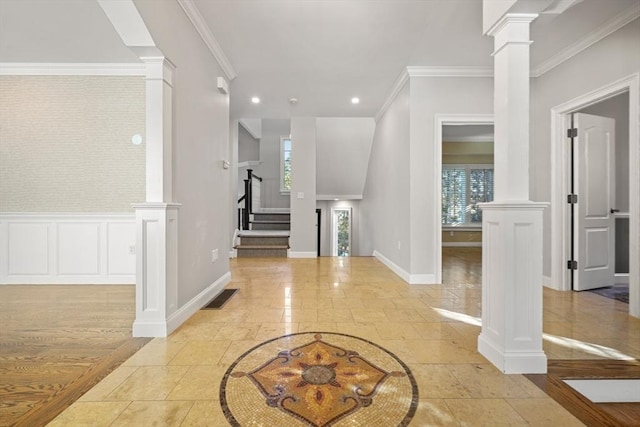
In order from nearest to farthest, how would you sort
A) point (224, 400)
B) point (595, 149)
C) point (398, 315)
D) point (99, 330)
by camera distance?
1. point (224, 400)
2. point (99, 330)
3. point (398, 315)
4. point (595, 149)

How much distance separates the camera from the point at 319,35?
3121 millimetres

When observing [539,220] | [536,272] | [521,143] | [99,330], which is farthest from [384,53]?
[99,330]

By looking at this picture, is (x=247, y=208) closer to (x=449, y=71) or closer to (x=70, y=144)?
(x=70, y=144)

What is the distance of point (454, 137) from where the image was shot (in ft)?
26.0

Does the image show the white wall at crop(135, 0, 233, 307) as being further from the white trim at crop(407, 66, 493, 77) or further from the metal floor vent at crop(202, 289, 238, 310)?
the white trim at crop(407, 66, 493, 77)

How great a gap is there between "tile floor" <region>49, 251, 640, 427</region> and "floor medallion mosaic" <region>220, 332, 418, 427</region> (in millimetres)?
70

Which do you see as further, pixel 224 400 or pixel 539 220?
pixel 539 220

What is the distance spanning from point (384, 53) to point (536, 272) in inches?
113

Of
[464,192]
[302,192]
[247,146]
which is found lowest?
[302,192]

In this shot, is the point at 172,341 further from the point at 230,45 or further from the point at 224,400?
the point at 230,45

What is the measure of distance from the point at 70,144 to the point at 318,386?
166 inches

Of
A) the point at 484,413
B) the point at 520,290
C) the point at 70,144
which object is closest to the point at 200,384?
the point at 484,413

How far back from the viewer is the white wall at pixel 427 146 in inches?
150

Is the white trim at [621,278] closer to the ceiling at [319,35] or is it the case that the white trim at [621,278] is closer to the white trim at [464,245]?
the ceiling at [319,35]
